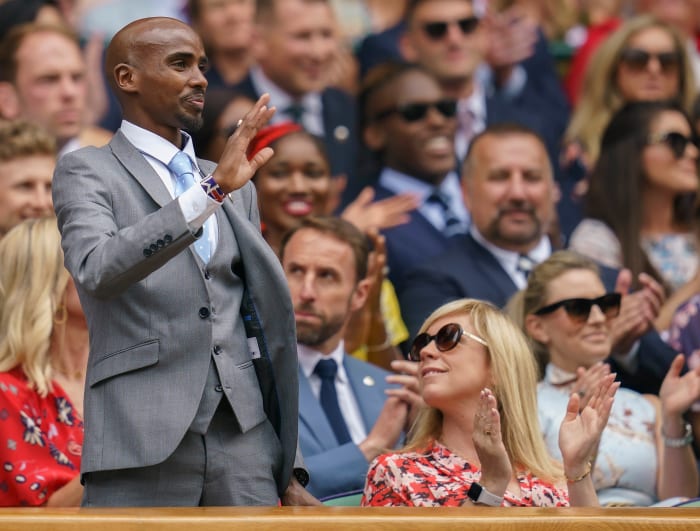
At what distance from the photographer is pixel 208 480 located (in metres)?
3.04

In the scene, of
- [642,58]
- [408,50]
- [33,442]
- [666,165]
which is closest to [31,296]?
[33,442]

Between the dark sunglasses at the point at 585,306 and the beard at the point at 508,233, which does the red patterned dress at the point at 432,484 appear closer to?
the dark sunglasses at the point at 585,306

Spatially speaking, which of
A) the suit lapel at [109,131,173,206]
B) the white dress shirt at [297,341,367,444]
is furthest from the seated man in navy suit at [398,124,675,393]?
the suit lapel at [109,131,173,206]

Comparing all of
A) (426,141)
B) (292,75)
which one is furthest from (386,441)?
(292,75)

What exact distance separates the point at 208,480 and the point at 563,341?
1965mm

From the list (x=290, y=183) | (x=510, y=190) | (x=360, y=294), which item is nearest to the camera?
(x=360, y=294)

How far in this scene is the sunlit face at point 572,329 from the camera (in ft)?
15.4

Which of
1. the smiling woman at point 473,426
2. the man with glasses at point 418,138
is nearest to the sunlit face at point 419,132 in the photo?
the man with glasses at point 418,138

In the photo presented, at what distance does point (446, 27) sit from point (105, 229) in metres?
4.51

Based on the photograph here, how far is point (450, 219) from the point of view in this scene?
6488 millimetres

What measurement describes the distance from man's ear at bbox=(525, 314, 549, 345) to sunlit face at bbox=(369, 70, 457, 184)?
184 cm

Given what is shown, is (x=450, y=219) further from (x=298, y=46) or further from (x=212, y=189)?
(x=212, y=189)

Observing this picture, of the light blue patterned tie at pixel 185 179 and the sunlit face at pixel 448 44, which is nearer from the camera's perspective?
the light blue patterned tie at pixel 185 179

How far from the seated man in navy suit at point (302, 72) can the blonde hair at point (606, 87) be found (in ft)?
3.87
